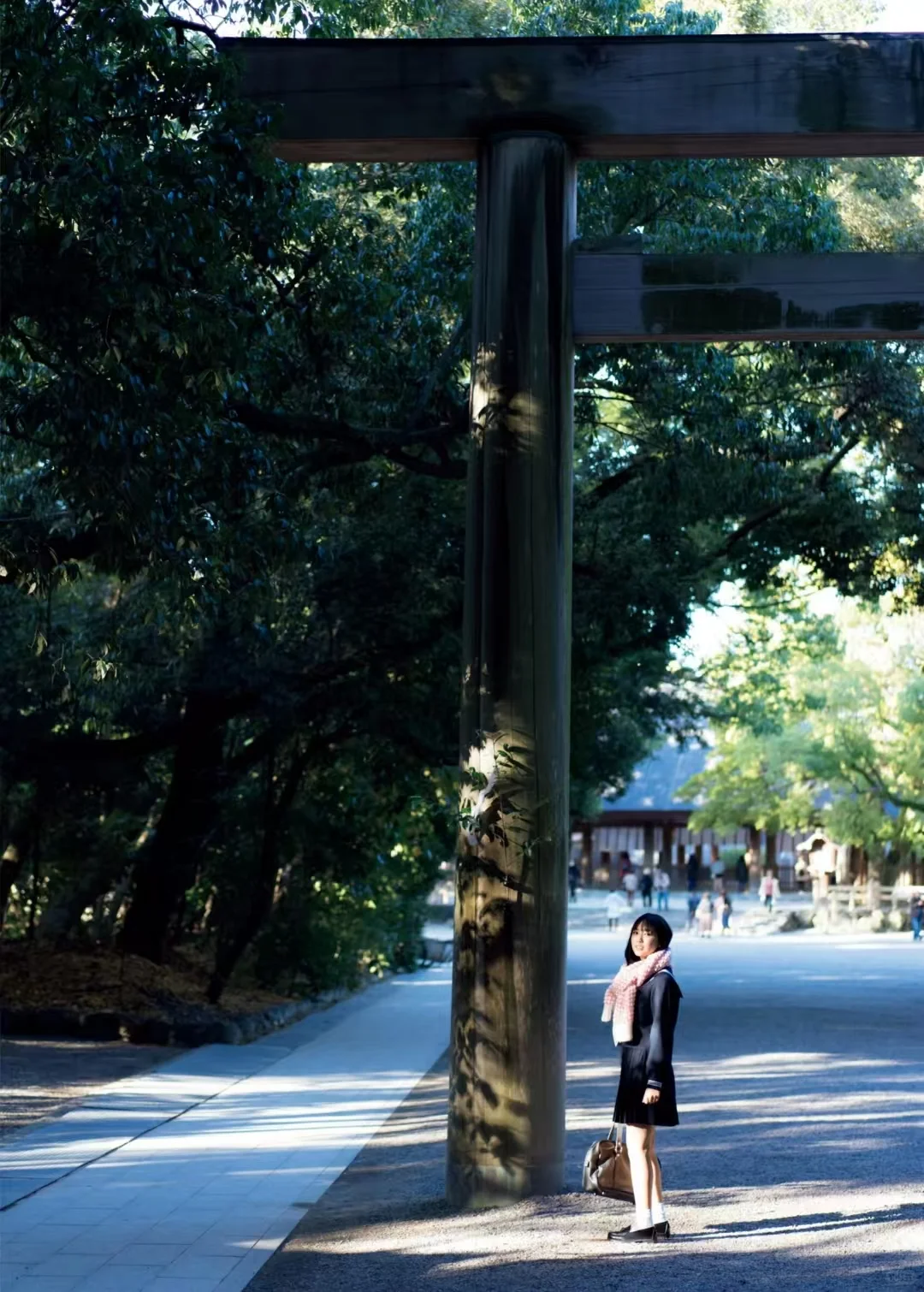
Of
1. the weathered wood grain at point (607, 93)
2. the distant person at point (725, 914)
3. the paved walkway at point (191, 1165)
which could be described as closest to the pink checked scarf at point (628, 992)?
the paved walkway at point (191, 1165)

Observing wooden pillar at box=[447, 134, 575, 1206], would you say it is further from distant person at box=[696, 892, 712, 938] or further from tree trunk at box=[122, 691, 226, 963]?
distant person at box=[696, 892, 712, 938]

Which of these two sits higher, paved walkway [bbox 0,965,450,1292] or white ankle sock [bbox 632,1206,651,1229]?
white ankle sock [bbox 632,1206,651,1229]

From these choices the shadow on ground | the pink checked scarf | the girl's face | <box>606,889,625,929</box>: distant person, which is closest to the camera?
the shadow on ground

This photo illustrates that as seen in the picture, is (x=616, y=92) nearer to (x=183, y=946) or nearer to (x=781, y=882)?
(x=183, y=946)

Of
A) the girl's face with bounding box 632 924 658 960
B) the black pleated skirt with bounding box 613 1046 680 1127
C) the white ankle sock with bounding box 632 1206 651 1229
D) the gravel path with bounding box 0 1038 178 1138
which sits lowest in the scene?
the gravel path with bounding box 0 1038 178 1138

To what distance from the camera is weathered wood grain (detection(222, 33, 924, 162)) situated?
297 inches

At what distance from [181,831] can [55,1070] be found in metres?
5.32

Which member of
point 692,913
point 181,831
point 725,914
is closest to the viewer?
point 181,831

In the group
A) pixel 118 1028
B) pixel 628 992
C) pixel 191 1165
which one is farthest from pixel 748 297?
pixel 118 1028

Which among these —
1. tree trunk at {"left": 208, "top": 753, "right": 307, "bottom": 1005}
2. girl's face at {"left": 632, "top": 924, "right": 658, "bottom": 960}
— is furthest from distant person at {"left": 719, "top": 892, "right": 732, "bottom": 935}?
girl's face at {"left": 632, "top": 924, "right": 658, "bottom": 960}

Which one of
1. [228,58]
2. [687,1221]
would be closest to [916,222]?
[228,58]

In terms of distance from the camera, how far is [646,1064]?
6754 millimetres

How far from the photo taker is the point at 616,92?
7.71 meters

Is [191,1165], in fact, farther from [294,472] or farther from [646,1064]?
[294,472]
